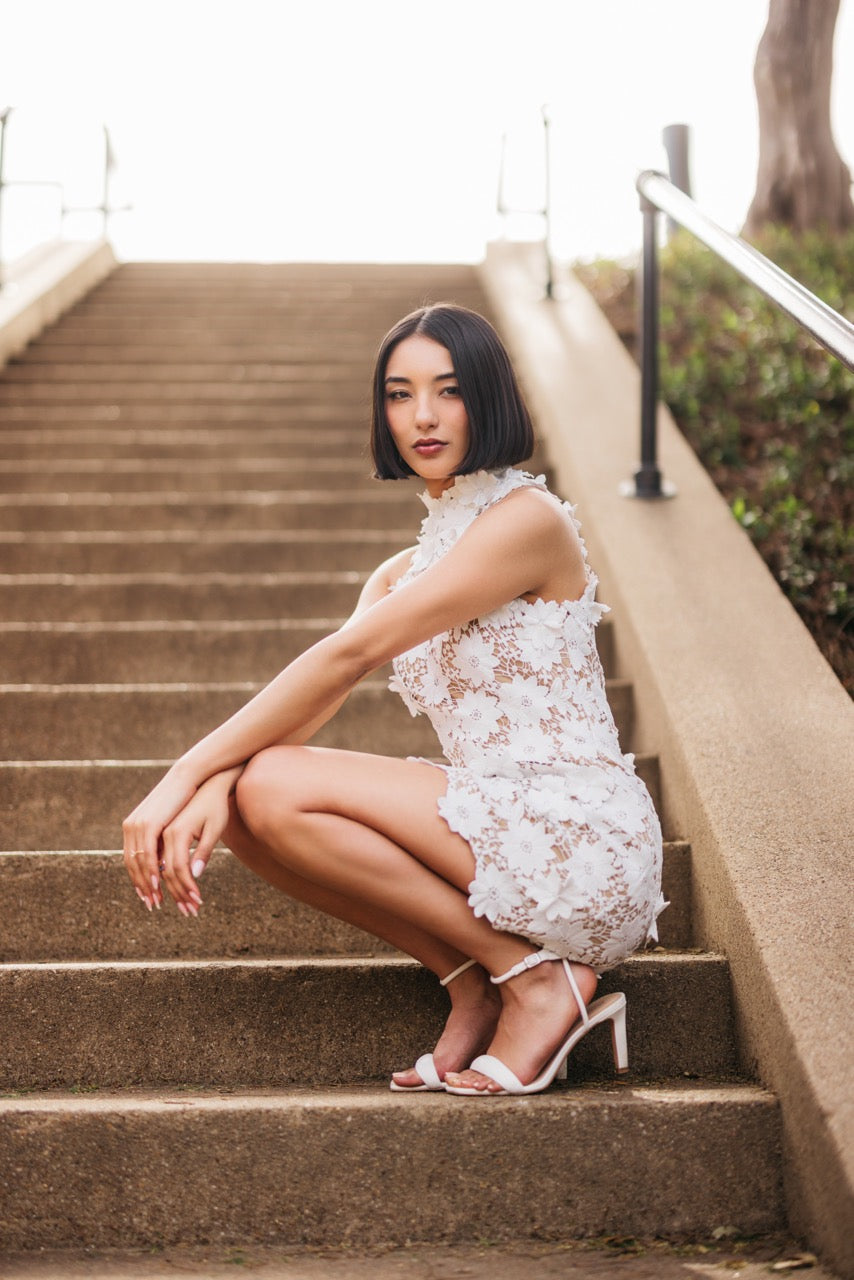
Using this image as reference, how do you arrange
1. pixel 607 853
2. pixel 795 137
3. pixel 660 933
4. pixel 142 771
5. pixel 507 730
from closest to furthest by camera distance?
pixel 607 853 → pixel 507 730 → pixel 660 933 → pixel 142 771 → pixel 795 137

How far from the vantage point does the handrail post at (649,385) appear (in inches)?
154

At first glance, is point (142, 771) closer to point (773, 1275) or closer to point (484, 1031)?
point (484, 1031)

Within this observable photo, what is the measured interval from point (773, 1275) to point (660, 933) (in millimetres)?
894

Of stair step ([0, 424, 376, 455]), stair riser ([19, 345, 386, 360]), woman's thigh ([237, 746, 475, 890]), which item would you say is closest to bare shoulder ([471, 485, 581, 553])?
woman's thigh ([237, 746, 475, 890])

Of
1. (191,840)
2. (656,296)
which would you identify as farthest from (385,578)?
(656,296)

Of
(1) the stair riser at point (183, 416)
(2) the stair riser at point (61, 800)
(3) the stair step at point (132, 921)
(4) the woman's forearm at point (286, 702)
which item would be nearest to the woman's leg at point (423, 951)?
(4) the woman's forearm at point (286, 702)

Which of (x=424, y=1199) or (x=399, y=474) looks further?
(x=399, y=474)

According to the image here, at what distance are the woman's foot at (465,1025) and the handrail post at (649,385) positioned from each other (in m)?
2.14

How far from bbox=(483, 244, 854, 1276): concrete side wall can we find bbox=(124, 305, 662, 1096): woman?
0.23m

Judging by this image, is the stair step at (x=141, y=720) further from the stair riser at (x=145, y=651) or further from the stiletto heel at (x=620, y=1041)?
the stiletto heel at (x=620, y=1041)

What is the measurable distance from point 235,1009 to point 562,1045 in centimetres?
57

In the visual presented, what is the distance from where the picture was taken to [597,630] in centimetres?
352

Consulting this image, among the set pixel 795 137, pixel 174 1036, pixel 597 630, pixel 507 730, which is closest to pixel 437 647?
pixel 507 730

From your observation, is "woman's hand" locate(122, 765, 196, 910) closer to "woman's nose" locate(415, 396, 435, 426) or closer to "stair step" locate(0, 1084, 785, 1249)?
"stair step" locate(0, 1084, 785, 1249)
